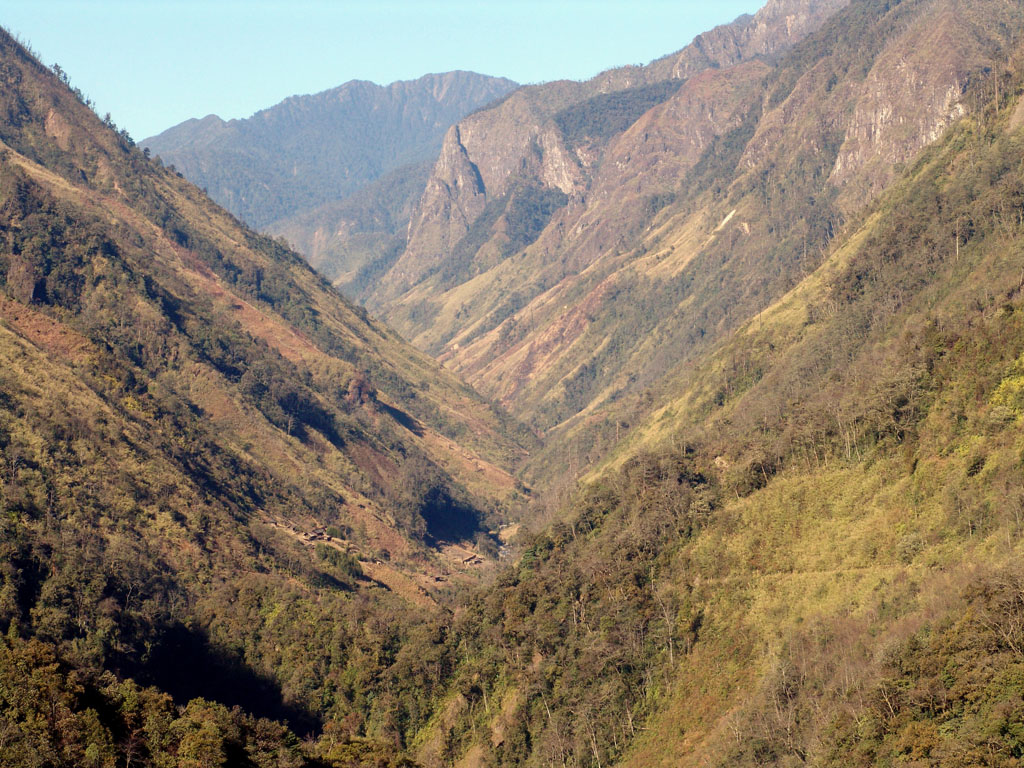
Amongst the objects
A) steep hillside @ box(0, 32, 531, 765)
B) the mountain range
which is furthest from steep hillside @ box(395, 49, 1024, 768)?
steep hillside @ box(0, 32, 531, 765)

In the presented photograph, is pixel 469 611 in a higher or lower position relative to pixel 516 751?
higher

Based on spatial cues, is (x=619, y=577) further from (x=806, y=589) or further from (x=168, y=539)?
(x=168, y=539)

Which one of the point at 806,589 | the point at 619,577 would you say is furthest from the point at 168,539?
the point at 806,589

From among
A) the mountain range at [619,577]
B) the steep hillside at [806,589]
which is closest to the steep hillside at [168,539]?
the mountain range at [619,577]

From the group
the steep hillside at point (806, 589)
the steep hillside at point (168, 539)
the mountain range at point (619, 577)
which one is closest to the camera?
the steep hillside at point (806, 589)

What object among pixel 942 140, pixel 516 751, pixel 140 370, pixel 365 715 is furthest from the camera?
pixel 942 140

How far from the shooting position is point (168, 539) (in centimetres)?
12556

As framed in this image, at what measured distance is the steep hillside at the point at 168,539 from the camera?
79250 mm

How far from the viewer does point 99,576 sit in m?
105

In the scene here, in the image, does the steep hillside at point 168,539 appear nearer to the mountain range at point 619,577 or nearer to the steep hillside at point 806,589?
the mountain range at point 619,577

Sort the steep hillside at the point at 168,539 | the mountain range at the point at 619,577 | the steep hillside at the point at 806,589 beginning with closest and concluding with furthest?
the steep hillside at the point at 806,589, the mountain range at the point at 619,577, the steep hillside at the point at 168,539

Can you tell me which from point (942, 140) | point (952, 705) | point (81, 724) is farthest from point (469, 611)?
point (942, 140)

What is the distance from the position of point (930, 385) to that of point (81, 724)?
256ft

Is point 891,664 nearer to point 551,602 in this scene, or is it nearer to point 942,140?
point 551,602
